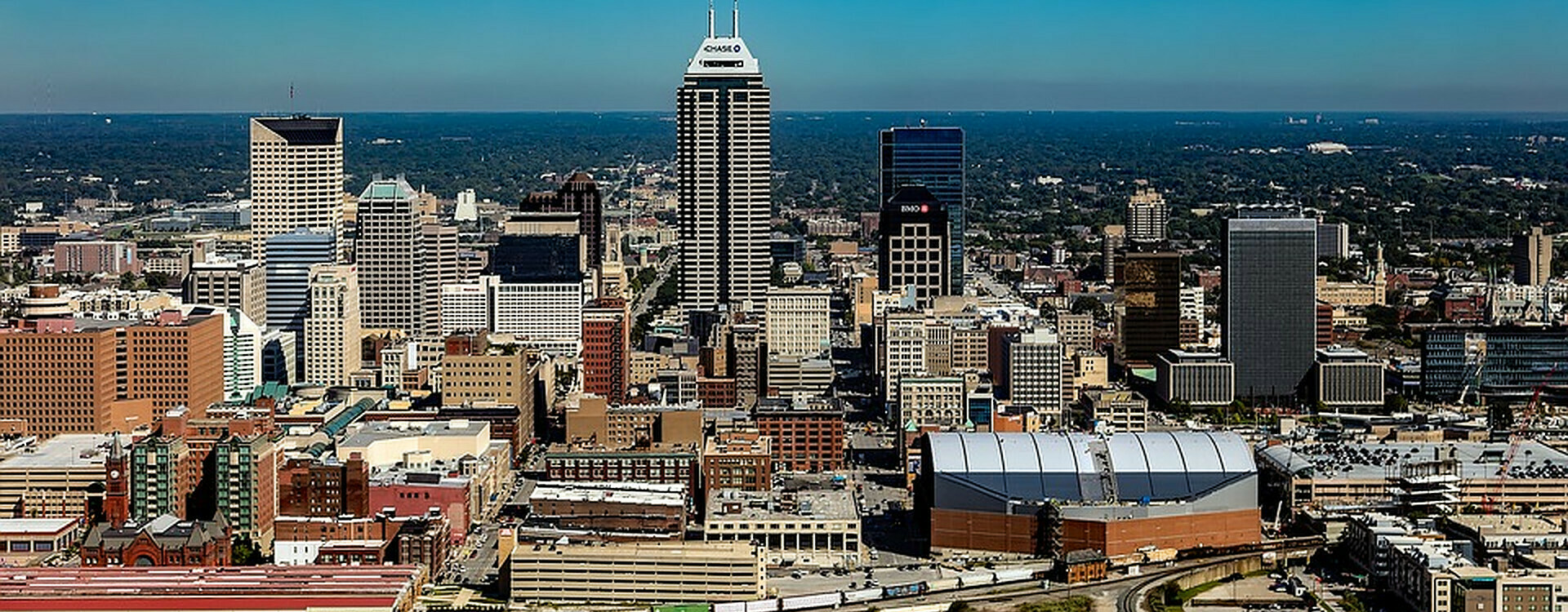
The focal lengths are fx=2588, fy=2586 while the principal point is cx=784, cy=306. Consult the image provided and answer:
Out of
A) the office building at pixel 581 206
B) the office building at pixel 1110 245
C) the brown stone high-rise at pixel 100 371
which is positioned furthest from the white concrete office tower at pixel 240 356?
the office building at pixel 1110 245

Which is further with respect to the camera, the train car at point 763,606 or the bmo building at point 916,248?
the bmo building at point 916,248

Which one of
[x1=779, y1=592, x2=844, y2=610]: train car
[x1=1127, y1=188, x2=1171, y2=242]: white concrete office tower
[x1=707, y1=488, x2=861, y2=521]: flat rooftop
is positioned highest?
[x1=1127, y1=188, x2=1171, y2=242]: white concrete office tower

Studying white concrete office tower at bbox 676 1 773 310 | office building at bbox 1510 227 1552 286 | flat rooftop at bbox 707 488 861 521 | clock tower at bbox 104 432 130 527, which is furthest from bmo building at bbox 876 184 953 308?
clock tower at bbox 104 432 130 527

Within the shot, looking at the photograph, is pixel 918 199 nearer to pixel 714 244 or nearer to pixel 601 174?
pixel 714 244

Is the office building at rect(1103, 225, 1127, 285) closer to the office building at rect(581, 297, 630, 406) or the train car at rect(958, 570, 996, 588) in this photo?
the office building at rect(581, 297, 630, 406)

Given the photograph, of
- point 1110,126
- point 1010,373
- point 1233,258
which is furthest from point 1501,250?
point 1110,126

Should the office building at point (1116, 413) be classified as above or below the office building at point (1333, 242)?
below

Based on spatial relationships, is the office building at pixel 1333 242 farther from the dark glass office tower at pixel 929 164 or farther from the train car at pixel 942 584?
the train car at pixel 942 584
